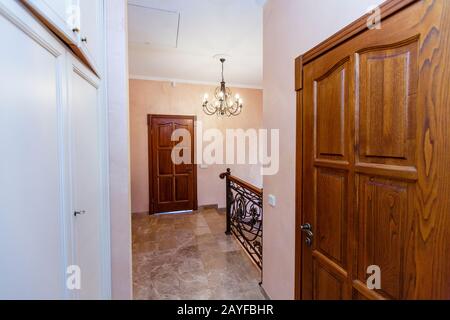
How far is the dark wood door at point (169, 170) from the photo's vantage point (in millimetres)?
4633

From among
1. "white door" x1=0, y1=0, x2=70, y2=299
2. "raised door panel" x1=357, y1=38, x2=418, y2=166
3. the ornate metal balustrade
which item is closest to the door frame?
"raised door panel" x1=357, y1=38, x2=418, y2=166

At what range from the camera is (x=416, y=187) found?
2.63 feet

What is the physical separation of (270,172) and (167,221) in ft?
9.76

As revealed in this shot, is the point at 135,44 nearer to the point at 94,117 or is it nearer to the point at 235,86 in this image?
the point at 94,117

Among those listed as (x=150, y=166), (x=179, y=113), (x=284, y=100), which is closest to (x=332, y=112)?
(x=284, y=100)

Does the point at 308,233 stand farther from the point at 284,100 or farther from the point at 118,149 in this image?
the point at 118,149

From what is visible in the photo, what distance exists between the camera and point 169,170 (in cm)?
477

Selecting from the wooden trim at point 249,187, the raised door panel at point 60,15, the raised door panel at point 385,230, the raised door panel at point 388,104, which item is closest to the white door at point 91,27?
the raised door panel at point 60,15

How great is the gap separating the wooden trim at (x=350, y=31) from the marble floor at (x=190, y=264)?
2.22m

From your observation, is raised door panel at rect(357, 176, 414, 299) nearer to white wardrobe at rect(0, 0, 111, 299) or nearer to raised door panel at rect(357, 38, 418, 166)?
raised door panel at rect(357, 38, 418, 166)

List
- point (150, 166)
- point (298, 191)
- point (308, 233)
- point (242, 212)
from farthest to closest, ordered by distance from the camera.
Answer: point (150, 166) < point (242, 212) < point (298, 191) < point (308, 233)

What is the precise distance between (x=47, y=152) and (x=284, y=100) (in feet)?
5.14

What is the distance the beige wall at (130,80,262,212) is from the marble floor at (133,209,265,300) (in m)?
1.00
